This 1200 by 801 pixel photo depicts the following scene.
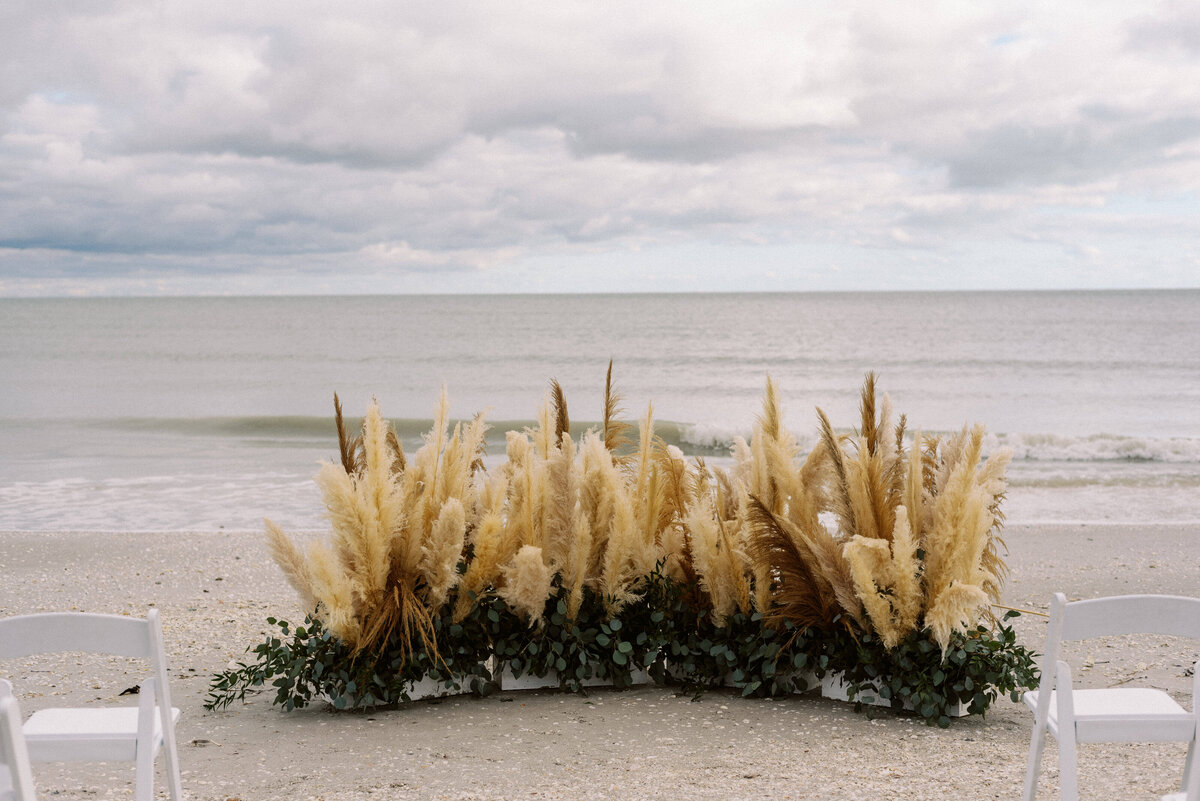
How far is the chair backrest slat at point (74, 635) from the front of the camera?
2551 mm

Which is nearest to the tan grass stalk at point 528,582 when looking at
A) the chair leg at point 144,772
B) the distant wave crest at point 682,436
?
the chair leg at point 144,772

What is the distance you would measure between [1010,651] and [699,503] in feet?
5.13

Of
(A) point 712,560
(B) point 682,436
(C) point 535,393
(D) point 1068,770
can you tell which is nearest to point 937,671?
(A) point 712,560

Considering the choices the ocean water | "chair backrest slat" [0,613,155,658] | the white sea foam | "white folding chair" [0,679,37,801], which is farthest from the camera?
the white sea foam

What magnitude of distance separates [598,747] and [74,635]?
2237 mm

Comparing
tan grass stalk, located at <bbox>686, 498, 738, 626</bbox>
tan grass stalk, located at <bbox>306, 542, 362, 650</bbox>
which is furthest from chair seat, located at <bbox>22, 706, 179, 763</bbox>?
tan grass stalk, located at <bbox>686, 498, 738, 626</bbox>

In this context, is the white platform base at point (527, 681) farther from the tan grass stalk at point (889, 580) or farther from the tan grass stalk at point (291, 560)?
the tan grass stalk at point (889, 580)

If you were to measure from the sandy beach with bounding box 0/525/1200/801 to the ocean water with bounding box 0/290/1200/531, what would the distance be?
5.55ft

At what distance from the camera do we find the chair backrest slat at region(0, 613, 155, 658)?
2.55m

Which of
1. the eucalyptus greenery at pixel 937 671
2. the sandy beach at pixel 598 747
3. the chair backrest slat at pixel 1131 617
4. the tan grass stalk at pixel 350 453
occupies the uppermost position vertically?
the tan grass stalk at pixel 350 453

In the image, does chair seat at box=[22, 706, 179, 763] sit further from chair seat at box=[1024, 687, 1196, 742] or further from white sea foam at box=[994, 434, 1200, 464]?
white sea foam at box=[994, 434, 1200, 464]

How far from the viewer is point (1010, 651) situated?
444 centimetres

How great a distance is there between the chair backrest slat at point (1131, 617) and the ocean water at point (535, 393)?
9.88 ft

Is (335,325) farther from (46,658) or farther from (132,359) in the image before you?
(46,658)
